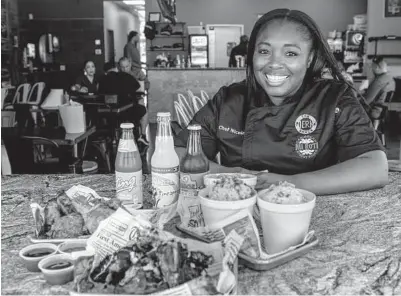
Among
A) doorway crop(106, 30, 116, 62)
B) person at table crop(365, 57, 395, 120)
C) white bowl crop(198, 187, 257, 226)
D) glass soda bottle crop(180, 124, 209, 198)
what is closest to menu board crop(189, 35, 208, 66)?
doorway crop(106, 30, 116, 62)

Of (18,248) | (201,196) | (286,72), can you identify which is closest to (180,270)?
(201,196)

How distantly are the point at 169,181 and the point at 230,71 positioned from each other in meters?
5.93

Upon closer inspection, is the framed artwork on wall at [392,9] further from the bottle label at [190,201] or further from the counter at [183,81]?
the bottle label at [190,201]

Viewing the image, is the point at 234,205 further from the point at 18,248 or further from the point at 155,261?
the point at 18,248

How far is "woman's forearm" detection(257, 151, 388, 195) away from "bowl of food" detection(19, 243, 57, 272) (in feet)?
2.36

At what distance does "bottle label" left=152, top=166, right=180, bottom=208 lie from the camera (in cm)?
136

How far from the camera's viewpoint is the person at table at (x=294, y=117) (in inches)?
73.2

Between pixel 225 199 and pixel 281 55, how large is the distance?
883 mm

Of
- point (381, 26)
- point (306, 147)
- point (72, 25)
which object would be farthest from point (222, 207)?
point (72, 25)

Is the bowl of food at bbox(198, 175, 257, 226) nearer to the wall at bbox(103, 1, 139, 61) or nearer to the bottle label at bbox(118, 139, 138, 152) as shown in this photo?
the bottle label at bbox(118, 139, 138, 152)

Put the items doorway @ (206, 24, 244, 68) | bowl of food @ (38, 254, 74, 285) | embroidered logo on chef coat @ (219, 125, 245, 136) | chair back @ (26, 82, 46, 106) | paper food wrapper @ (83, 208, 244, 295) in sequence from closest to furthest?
paper food wrapper @ (83, 208, 244, 295) → bowl of food @ (38, 254, 74, 285) → embroidered logo on chef coat @ (219, 125, 245, 136) → chair back @ (26, 82, 46, 106) → doorway @ (206, 24, 244, 68)

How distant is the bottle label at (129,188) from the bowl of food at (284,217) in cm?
42

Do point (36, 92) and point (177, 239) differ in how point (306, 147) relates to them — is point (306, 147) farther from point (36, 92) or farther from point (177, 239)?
point (36, 92)

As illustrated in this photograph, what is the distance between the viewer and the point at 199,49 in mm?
12203
